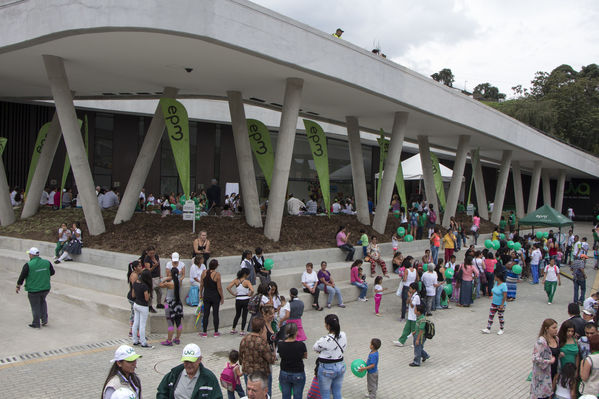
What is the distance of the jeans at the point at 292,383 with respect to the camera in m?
5.66

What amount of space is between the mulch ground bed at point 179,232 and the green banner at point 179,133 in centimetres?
165

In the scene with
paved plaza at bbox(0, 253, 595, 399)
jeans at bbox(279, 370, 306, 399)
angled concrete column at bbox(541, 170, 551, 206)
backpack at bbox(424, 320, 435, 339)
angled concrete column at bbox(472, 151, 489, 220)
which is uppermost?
angled concrete column at bbox(541, 170, 551, 206)

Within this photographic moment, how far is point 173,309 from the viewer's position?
8.82m

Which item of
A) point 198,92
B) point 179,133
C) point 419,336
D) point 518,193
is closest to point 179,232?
point 179,133

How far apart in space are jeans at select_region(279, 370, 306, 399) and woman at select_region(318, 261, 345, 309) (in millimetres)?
Answer: 6664

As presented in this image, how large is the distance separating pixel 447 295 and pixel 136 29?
1089 cm

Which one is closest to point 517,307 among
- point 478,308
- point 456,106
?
point 478,308

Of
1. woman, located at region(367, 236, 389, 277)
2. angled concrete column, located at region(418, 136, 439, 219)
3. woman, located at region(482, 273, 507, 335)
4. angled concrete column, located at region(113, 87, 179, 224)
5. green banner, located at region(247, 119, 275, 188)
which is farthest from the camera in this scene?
angled concrete column, located at region(418, 136, 439, 219)

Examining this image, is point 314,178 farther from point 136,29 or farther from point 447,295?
point 136,29

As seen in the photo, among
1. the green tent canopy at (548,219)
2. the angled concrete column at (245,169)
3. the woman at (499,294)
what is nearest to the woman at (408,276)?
the woman at (499,294)

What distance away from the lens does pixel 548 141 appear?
107 ft

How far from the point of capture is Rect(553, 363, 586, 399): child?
A: 5.96m

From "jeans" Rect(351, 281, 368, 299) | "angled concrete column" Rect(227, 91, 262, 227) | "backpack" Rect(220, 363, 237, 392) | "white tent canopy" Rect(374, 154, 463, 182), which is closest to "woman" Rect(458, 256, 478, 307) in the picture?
"jeans" Rect(351, 281, 368, 299)

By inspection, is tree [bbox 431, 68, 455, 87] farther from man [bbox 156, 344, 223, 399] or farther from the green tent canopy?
man [bbox 156, 344, 223, 399]
